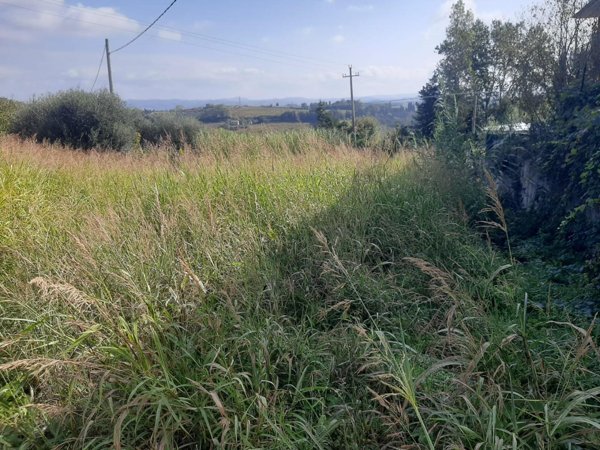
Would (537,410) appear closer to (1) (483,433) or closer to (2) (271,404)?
(1) (483,433)

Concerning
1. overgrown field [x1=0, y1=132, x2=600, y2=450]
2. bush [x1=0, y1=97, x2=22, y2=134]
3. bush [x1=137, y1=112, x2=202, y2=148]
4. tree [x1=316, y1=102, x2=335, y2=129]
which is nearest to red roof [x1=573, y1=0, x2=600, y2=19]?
overgrown field [x1=0, y1=132, x2=600, y2=450]

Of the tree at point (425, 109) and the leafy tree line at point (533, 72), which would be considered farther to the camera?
the tree at point (425, 109)

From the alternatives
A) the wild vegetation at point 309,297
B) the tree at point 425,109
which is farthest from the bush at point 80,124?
the tree at point 425,109

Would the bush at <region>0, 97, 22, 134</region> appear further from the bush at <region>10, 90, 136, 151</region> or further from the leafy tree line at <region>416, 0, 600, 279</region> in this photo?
the leafy tree line at <region>416, 0, 600, 279</region>

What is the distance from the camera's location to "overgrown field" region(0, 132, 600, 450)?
6.56 feet

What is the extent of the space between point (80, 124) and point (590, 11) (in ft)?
38.0

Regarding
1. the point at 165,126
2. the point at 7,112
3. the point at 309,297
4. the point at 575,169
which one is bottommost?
the point at 309,297

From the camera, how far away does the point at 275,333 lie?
2.58 metres

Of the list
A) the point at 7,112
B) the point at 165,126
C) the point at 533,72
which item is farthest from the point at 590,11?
the point at 7,112

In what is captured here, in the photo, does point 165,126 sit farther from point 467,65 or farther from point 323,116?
point 323,116

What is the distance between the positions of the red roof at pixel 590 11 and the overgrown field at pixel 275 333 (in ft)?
13.1

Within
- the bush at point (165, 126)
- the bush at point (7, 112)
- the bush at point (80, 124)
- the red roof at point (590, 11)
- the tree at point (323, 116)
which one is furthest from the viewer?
the tree at point (323, 116)

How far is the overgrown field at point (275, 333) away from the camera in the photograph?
6.56ft

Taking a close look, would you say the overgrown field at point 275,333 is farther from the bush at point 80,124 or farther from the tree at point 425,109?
the tree at point 425,109
